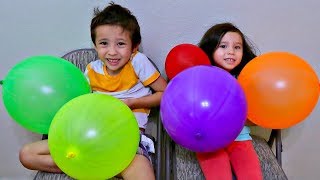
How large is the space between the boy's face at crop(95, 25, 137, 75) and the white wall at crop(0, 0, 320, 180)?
194 millimetres

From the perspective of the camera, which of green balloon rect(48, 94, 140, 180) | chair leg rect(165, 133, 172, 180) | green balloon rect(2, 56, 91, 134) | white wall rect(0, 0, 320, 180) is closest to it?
green balloon rect(48, 94, 140, 180)

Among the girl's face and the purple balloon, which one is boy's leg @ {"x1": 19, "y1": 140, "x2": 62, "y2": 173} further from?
the girl's face

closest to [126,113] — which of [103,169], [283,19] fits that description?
[103,169]

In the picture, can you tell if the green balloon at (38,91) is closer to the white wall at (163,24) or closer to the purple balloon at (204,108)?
the purple balloon at (204,108)

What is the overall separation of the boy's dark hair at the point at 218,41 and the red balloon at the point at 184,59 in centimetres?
14

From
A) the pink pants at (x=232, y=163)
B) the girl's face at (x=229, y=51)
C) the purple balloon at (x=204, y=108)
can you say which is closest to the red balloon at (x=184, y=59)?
the girl's face at (x=229, y=51)

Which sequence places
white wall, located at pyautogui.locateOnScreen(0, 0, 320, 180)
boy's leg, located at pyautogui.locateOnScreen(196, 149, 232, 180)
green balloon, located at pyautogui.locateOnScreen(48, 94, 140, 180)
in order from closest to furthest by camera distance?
green balloon, located at pyautogui.locateOnScreen(48, 94, 140, 180)
boy's leg, located at pyautogui.locateOnScreen(196, 149, 232, 180)
white wall, located at pyautogui.locateOnScreen(0, 0, 320, 180)

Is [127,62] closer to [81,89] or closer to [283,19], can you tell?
[81,89]

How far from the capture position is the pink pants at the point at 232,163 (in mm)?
1184

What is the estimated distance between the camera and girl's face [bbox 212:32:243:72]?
1373mm

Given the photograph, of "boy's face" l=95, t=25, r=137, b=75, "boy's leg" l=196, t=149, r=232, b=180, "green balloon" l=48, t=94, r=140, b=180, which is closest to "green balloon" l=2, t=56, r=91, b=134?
"green balloon" l=48, t=94, r=140, b=180

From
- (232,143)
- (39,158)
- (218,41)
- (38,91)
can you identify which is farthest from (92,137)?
(218,41)

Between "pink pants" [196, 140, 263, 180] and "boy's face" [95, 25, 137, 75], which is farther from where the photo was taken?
"boy's face" [95, 25, 137, 75]

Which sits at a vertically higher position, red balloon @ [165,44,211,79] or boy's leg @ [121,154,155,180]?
red balloon @ [165,44,211,79]
